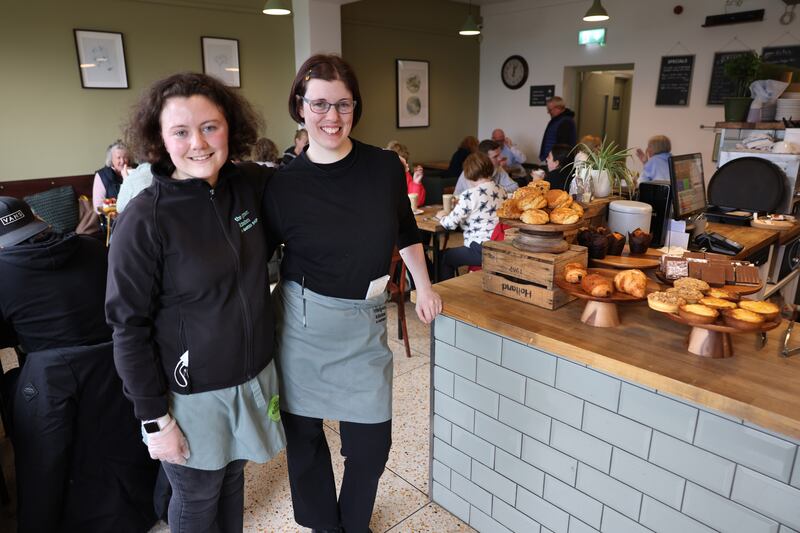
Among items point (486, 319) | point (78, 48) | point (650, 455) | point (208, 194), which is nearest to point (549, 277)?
point (486, 319)

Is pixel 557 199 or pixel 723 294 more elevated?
pixel 557 199

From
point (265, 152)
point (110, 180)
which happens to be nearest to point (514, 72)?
point (265, 152)

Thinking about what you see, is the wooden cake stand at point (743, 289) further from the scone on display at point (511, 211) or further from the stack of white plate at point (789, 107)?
the stack of white plate at point (789, 107)

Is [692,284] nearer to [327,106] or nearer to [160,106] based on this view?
[327,106]

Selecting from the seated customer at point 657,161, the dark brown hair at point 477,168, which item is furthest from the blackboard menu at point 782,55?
the dark brown hair at point 477,168

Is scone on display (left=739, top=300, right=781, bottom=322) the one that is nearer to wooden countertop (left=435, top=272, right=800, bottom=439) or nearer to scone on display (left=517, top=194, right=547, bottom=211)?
wooden countertop (left=435, top=272, right=800, bottom=439)

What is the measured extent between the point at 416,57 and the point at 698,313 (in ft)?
23.9

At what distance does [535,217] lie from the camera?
1587 mm

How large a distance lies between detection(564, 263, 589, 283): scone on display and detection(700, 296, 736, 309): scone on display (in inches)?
12.2

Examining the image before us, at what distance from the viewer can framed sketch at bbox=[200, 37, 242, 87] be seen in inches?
228

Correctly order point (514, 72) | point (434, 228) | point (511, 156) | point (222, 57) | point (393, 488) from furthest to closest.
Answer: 1. point (514, 72)
2. point (511, 156)
3. point (222, 57)
4. point (434, 228)
5. point (393, 488)

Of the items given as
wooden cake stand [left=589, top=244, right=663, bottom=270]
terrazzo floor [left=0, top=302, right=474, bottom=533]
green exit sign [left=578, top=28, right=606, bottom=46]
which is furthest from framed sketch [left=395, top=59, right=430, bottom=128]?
wooden cake stand [left=589, top=244, right=663, bottom=270]

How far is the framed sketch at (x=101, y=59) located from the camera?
502 centimetres

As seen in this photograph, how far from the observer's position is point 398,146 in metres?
5.11
